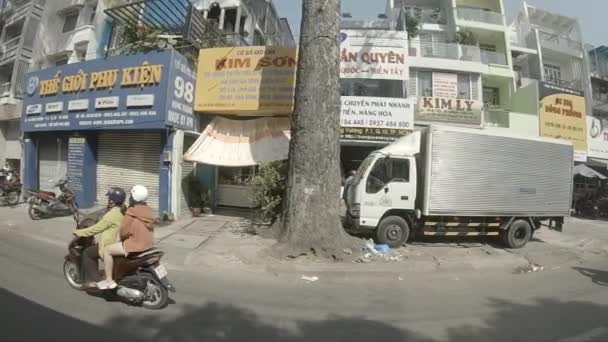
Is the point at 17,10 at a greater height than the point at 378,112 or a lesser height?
greater

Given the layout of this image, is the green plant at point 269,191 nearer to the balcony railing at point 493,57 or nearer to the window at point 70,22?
the balcony railing at point 493,57

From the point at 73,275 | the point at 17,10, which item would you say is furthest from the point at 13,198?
the point at 17,10

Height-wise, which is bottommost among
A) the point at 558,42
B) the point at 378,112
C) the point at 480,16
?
the point at 378,112

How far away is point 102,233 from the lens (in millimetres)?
4375

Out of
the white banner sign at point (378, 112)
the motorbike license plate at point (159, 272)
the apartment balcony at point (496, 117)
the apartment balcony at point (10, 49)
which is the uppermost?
the apartment balcony at point (10, 49)

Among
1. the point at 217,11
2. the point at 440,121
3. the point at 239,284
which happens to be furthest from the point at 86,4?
the point at 239,284

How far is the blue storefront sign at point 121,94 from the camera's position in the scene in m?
10.9

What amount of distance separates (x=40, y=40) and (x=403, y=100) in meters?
20.6

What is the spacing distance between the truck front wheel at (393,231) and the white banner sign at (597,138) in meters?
16.1

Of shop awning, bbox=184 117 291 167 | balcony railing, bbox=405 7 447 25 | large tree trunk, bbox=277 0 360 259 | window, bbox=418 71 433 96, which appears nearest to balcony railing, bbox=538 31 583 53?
balcony railing, bbox=405 7 447 25

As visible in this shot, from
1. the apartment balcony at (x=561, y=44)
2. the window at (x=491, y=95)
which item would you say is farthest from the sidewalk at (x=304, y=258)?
the apartment balcony at (x=561, y=44)

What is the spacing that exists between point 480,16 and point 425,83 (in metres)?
7.94

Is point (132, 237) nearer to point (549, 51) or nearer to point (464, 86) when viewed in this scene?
point (464, 86)

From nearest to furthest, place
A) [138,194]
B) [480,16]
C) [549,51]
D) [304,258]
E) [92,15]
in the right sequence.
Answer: [138,194], [304,258], [92,15], [480,16], [549,51]
